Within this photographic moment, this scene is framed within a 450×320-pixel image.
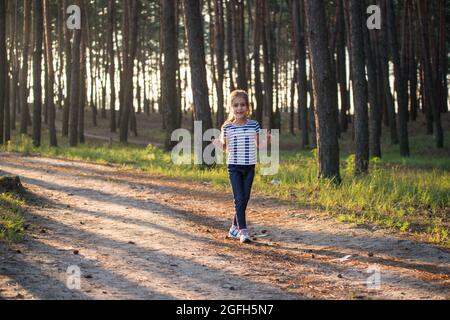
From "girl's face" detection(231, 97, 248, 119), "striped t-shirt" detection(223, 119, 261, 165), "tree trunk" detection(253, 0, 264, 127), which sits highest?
"tree trunk" detection(253, 0, 264, 127)

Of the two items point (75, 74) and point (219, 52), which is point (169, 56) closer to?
point (75, 74)

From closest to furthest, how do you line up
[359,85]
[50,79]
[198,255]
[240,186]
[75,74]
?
[198,255] < [240,186] < [359,85] < [75,74] < [50,79]

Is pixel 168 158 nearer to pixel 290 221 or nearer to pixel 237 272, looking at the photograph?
pixel 290 221

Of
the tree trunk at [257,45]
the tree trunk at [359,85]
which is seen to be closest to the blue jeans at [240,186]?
the tree trunk at [359,85]

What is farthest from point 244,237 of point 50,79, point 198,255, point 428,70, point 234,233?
point 428,70

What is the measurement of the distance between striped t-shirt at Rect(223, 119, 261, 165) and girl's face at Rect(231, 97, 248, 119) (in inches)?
6.7

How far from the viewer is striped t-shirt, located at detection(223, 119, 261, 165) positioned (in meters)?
7.23

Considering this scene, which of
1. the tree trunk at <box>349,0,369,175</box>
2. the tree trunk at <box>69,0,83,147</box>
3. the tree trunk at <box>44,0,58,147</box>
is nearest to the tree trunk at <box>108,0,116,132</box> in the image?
the tree trunk at <box>44,0,58,147</box>

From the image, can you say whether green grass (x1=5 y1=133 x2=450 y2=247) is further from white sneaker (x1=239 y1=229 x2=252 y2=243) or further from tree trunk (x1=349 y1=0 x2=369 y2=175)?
white sneaker (x1=239 y1=229 x2=252 y2=243)

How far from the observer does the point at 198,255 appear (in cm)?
656

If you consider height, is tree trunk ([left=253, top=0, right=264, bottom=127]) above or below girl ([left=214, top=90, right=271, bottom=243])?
above

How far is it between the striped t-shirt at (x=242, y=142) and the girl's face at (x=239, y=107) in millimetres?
170

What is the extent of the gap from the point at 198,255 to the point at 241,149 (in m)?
1.57

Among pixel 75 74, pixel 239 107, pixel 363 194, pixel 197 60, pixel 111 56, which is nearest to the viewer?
pixel 239 107
